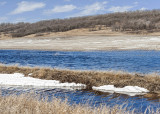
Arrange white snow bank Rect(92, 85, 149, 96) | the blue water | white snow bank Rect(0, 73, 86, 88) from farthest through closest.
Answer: the blue water → white snow bank Rect(0, 73, 86, 88) → white snow bank Rect(92, 85, 149, 96)

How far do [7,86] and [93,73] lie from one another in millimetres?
6882

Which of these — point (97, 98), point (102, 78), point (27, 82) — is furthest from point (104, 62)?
point (97, 98)

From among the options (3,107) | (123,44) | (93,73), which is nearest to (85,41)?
(123,44)

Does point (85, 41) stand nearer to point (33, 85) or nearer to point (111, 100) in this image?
point (33, 85)

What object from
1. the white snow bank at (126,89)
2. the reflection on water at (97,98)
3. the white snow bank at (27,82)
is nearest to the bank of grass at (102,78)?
the white snow bank at (126,89)

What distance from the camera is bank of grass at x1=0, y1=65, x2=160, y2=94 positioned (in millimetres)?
16625

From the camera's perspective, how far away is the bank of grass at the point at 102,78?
16.6 metres

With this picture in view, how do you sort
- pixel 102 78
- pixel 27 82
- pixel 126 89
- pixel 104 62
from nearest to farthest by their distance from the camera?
pixel 126 89 < pixel 102 78 < pixel 27 82 < pixel 104 62

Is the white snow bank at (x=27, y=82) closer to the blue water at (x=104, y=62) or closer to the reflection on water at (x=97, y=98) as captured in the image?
the reflection on water at (x=97, y=98)

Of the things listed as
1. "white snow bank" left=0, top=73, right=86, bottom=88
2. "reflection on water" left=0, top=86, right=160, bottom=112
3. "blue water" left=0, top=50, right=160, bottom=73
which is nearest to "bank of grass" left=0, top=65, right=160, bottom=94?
"white snow bank" left=0, top=73, right=86, bottom=88

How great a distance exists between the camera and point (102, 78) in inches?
720

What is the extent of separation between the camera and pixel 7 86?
Result: 1878cm

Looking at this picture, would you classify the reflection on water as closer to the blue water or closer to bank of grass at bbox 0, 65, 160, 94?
bank of grass at bbox 0, 65, 160, 94

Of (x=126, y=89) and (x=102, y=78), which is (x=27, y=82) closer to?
(x=102, y=78)
